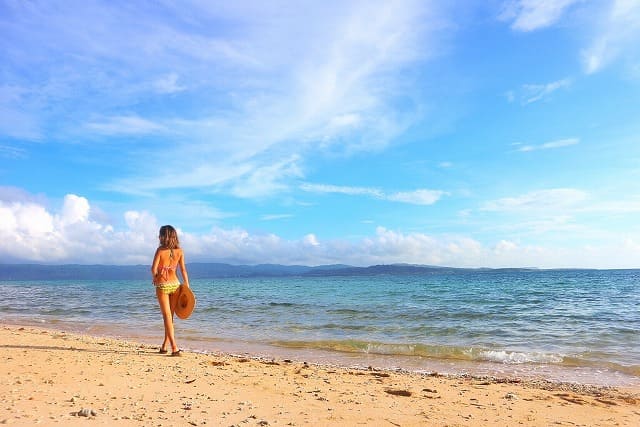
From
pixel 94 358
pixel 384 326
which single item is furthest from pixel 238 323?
pixel 94 358

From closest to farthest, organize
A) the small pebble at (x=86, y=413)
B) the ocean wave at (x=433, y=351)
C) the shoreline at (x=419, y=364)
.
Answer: the small pebble at (x=86, y=413)
the shoreline at (x=419, y=364)
the ocean wave at (x=433, y=351)

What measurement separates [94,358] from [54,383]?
7.13ft

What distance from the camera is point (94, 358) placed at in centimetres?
782

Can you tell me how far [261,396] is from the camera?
5.79 meters

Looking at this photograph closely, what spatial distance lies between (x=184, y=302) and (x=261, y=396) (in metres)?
3.48

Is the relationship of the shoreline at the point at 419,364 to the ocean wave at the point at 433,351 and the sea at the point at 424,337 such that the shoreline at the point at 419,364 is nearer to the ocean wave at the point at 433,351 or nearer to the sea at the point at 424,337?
the sea at the point at 424,337

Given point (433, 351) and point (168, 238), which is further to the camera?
Result: point (433, 351)

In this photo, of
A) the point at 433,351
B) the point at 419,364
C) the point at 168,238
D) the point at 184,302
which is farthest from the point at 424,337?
the point at 168,238

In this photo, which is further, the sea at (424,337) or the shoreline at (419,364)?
the sea at (424,337)

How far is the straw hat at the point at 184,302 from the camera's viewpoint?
8.59 metres

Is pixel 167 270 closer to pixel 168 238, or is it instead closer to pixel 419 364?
pixel 168 238

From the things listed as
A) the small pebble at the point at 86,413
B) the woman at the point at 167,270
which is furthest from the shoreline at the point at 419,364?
the small pebble at the point at 86,413

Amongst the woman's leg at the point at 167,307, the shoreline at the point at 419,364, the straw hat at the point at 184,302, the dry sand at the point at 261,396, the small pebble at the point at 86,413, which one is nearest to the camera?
the small pebble at the point at 86,413

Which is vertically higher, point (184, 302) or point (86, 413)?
point (184, 302)
